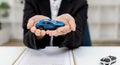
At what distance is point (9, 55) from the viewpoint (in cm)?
110

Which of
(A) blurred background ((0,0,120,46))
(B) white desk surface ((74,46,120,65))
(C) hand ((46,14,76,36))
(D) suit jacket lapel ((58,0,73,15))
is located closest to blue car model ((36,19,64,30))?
(C) hand ((46,14,76,36))

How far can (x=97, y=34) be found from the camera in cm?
442

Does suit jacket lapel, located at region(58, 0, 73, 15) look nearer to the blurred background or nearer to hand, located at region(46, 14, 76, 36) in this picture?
hand, located at region(46, 14, 76, 36)

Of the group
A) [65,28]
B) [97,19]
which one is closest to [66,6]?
[65,28]

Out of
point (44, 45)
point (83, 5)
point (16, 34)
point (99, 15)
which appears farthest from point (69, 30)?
point (16, 34)

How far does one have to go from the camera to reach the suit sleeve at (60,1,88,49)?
113 cm

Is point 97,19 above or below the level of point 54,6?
below

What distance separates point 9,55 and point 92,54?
16.9 inches

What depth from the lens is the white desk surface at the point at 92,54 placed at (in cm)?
97

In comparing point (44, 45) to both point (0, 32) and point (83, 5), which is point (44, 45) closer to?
point (83, 5)

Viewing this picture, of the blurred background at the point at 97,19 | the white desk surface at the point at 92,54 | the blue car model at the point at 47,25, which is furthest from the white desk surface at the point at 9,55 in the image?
the blurred background at the point at 97,19

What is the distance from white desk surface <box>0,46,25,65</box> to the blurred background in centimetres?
303

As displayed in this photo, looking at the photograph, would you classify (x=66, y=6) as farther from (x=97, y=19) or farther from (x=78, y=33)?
(x=97, y=19)

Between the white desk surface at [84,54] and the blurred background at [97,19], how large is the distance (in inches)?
119
